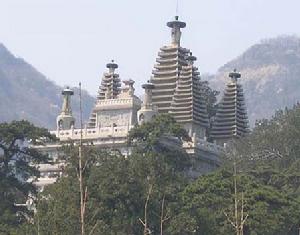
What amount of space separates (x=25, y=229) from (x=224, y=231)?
10.5 metres

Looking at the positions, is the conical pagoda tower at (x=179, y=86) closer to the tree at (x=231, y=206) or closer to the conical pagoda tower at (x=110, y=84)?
the conical pagoda tower at (x=110, y=84)

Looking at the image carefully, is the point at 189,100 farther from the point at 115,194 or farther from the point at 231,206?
the point at 115,194

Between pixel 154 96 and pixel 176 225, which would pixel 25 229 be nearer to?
pixel 176 225

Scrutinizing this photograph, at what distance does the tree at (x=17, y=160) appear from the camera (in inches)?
2110

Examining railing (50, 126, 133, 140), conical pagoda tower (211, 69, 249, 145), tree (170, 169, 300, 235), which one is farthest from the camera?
conical pagoda tower (211, 69, 249, 145)

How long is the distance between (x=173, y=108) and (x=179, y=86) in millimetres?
1909

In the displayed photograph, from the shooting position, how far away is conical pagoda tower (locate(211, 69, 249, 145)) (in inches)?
3425

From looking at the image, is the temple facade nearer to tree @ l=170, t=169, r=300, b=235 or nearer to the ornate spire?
the ornate spire

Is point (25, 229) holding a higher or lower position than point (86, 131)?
lower

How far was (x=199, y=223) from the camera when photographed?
49625 millimetres

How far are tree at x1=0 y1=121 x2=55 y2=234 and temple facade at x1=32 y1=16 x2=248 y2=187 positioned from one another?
71.8 ft

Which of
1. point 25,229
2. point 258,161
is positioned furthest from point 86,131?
point 25,229

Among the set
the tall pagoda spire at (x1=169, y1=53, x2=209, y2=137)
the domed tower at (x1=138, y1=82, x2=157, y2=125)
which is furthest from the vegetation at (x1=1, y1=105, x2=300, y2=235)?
the tall pagoda spire at (x1=169, y1=53, x2=209, y2=137)

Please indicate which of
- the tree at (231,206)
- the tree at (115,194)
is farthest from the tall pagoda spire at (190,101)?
the tree at (115,194)
